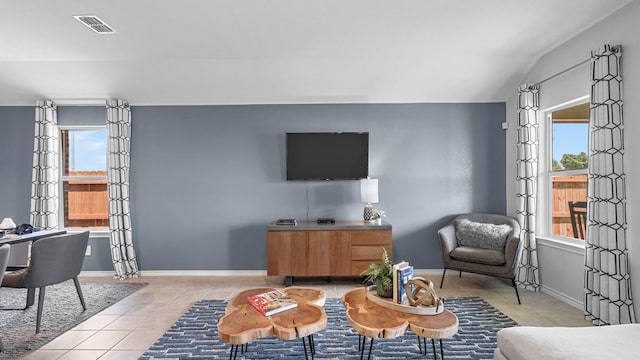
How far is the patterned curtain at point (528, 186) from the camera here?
12.9ft

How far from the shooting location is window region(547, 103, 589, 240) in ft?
11.7

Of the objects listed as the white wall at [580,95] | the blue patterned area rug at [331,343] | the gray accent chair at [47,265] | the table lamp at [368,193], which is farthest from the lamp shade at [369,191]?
the gray accent chair at [47,265]

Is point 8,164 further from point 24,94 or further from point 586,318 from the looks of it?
point 586,318

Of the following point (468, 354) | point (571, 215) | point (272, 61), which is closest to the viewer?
point (468, 354)

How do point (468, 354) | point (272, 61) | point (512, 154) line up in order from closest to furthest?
point (468, 354)
point (272, 61)
point (512, 154)

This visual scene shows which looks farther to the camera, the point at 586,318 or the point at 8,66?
the point at 8,66

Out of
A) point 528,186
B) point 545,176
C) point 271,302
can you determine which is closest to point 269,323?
point 271,302

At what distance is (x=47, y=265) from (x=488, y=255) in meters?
4.12

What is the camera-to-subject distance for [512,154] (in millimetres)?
4508

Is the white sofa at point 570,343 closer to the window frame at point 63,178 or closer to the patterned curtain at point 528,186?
the patterned curtain at point 528,186

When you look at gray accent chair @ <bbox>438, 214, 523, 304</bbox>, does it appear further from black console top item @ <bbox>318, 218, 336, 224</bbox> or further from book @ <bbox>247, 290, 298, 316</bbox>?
book @ <bbox>247, 290, 298, 316</bbox>

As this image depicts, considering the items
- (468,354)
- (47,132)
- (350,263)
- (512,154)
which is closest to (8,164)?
(47,132)

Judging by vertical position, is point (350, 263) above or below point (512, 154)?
below

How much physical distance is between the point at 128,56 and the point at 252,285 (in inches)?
115
